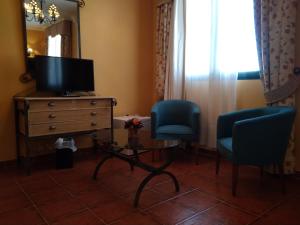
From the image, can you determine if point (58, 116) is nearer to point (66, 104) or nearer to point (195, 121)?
point (66, 104)

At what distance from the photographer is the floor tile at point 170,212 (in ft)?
5.78

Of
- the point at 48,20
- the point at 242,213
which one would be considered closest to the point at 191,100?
the point at 242,213

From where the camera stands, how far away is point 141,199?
2.09 metres

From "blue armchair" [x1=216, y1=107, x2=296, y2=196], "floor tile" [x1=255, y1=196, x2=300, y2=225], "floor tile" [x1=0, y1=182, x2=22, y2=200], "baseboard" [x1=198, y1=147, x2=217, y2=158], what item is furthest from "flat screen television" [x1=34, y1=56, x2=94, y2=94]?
"floor tile" [x1=255, y1=196, x2=300, y2=225]

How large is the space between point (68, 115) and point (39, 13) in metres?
1.33

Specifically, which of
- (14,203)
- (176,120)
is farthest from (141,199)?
(176,120)

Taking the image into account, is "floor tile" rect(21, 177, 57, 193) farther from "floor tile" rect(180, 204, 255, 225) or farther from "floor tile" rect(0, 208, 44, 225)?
"floor tile" rect(180, 204, 255, 225)

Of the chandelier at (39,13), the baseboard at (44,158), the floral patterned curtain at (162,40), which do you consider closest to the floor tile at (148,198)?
the baseboard at (44,158)

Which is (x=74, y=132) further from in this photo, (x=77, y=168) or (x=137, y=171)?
(x=137, y=171)

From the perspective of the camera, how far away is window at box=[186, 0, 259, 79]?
9.53ft

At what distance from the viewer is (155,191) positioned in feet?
7.38

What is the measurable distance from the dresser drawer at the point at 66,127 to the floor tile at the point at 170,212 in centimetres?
150

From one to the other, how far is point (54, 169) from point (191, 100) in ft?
6.69

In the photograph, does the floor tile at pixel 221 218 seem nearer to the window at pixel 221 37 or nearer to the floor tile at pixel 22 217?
the floor tile at pixel 22 217
